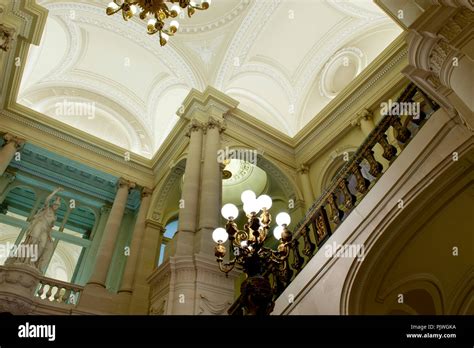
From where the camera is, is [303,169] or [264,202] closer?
[264,202]

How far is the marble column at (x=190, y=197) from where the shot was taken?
8.10m

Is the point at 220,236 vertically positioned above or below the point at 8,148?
below

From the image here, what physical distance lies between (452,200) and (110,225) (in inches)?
382

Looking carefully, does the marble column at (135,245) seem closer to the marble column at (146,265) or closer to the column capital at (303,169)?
the marble column at (146,265)

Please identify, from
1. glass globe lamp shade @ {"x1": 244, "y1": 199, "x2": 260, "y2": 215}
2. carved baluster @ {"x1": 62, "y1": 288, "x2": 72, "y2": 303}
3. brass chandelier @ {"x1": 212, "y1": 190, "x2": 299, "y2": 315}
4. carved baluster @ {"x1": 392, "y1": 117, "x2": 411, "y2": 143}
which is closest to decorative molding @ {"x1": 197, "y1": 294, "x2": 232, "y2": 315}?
brass chandelier @ {"x1": 212, "y1": 190, "x2": 299, "y2": 315}

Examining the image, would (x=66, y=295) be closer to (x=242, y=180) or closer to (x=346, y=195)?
(x=346, y=195)

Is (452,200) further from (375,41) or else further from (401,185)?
(375,41)

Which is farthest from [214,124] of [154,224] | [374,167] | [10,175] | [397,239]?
[10,175]

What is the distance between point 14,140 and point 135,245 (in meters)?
4.81

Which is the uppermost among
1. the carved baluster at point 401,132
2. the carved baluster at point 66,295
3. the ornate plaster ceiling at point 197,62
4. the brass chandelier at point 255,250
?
the ornate plaster ceiling at point 197,62

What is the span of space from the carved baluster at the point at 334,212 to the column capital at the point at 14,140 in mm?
9977

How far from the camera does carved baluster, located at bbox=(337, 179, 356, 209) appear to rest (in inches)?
195

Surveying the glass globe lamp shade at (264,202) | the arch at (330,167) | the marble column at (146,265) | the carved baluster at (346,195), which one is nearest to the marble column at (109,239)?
the marble column at (146,265)

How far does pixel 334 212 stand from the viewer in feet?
17.4
